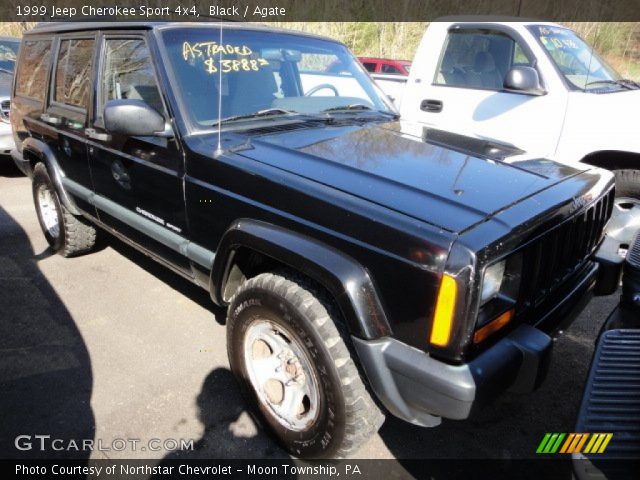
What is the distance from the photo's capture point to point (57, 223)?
A: 4297mm

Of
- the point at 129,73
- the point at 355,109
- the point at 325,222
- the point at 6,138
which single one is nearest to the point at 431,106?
the point at 355,109

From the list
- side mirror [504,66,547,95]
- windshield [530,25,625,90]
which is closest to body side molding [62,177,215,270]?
side mirror [504,66,547,95]

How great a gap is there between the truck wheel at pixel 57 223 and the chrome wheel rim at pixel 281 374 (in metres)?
2.46

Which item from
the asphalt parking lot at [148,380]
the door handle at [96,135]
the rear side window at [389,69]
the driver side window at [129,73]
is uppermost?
the rear side window at [389,69]

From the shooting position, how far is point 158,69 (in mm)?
2648

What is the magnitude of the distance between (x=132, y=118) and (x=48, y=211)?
8.22 feet

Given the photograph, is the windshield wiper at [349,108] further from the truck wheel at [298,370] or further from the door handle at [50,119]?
the door handle at [50,119]

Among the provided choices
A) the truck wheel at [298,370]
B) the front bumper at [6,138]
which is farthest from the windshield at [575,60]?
the front bumper at [6,138]

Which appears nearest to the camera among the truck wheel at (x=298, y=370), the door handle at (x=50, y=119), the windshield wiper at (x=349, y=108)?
the truck wheel at (x=298, y=370)

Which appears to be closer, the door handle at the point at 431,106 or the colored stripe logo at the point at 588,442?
the colored stripe logo at the point at 588,442

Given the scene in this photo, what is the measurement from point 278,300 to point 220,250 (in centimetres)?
45

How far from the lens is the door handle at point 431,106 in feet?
15.9

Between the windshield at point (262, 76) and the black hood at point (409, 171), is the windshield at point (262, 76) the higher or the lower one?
the higher one

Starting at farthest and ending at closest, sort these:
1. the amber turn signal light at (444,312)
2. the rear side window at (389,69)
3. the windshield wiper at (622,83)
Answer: the rear side window at (389,69) → the windshield wiper at (622,83) → the amber turn signal light at (444,312)
